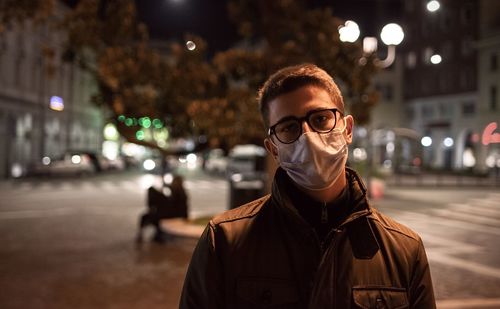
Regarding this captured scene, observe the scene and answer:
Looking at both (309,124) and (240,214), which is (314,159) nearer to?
(309,124)

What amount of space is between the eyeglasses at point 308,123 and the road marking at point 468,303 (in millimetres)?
5400

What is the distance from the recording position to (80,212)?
17922 millimetres

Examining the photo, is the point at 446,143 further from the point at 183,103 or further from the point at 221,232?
the point at 221,232

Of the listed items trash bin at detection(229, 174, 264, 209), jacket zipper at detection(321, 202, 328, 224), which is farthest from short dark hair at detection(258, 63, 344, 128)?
trash bin at detection(229, 174, 264, 209)

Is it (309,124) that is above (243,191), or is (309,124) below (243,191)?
above

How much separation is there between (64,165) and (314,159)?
1501 inches

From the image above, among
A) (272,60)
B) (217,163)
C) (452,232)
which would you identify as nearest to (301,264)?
(452,232)

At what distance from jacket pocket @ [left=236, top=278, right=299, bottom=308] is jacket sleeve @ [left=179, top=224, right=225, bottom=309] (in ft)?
0.35

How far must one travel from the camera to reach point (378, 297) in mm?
2039

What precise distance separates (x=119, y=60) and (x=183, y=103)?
178cm

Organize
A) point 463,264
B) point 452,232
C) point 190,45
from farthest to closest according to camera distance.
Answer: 1. point 190,45
2. point 452,232
3. point 463,264

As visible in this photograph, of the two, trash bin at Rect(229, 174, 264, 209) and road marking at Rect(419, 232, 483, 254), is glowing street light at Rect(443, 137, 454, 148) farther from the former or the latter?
road marking at Rect(419, 232, 483, 254)

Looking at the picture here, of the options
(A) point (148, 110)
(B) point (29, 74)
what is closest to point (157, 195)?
(A) point (148, 110)

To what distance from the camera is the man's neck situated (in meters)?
2.21
